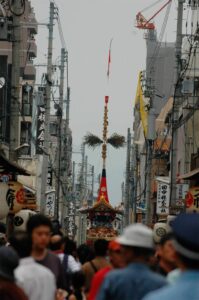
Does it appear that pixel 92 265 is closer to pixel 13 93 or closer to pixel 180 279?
pixel 180 279

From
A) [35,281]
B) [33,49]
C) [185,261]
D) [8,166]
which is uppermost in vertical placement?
[33,49]

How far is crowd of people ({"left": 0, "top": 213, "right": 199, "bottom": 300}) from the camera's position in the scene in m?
5.66

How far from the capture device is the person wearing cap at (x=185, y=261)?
5.45m

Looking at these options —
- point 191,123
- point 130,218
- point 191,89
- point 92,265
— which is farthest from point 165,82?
point 92,265

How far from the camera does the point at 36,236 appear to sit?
9898 mm

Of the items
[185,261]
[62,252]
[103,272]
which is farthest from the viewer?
[62,252]

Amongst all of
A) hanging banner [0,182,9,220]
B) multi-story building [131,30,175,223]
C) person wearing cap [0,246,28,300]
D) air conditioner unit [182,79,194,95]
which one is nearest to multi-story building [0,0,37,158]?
air conditioner unit [182,79,194,95]

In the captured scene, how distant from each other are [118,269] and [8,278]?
1014mm

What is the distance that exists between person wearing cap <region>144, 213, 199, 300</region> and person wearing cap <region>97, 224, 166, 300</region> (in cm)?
167

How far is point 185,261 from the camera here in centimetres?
569

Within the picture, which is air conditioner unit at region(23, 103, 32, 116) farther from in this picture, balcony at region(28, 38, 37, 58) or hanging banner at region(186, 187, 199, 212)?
hanging banner at region(186, 187, 199, 212)

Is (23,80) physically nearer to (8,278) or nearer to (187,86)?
(187,86)

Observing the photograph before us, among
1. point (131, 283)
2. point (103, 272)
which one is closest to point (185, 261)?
point (131, 283)

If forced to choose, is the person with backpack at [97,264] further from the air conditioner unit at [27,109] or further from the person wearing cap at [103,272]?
the air conditioner unit at [27,109]
